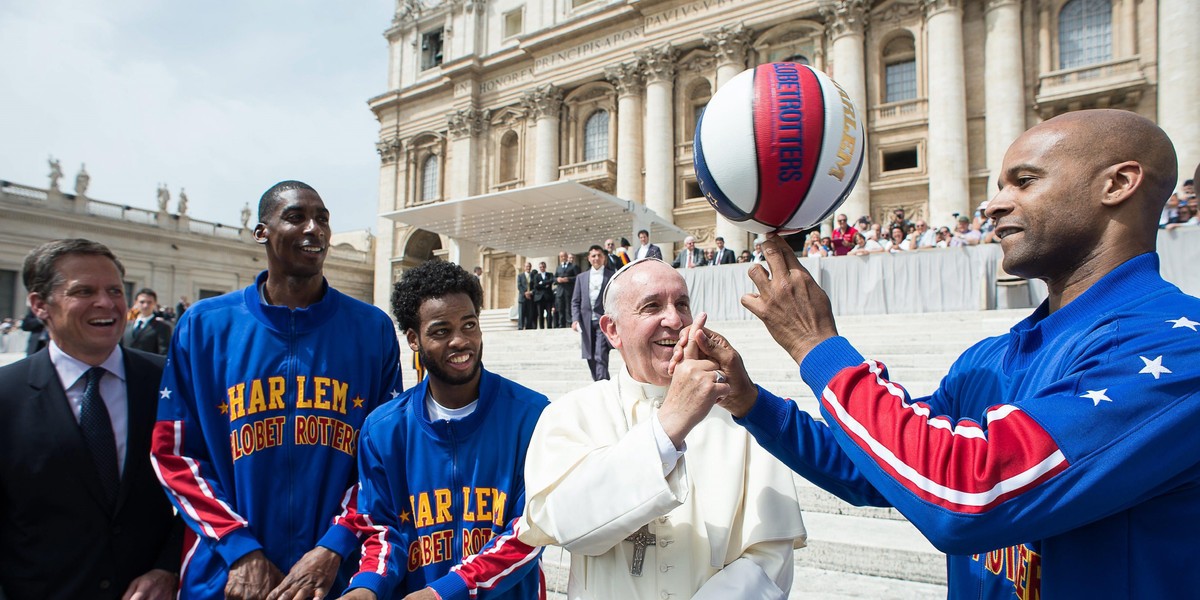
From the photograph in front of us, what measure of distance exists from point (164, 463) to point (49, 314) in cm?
86

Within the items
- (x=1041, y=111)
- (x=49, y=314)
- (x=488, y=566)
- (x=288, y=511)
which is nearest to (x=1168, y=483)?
(x=488, y=566)

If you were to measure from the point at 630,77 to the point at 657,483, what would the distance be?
2875 centimetres

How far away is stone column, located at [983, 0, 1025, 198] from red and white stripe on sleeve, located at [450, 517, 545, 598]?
76.1 feet

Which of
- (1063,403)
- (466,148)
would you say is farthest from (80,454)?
(466,148)

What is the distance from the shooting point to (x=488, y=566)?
7.07 feet

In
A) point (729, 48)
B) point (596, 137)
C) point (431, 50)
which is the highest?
point (431, 50)

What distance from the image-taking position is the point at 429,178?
121 ft

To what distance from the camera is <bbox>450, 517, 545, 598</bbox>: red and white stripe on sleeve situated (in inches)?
84.0

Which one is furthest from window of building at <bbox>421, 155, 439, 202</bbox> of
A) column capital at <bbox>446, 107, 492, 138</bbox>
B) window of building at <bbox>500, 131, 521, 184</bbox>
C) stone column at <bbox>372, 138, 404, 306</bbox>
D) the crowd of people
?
the crowd of people

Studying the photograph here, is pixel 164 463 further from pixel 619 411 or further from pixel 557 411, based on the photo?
pixel 619 411

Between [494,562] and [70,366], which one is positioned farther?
[70,366]

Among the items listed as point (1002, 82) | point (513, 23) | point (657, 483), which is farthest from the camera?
point (513, 23)

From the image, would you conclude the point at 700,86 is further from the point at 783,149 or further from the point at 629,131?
the point at 783,149

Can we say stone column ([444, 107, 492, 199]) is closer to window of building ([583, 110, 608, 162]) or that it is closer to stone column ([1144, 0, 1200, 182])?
window of building ([583, 110, 608, 162])
